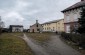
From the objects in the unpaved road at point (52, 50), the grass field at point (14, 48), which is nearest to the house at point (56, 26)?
the grass field at point (14, 48)

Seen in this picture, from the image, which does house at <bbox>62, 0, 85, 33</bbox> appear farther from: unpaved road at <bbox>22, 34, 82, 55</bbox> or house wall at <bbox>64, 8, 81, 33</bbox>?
unpaved road at <bbox>22, 34, 82, 55</bbox>

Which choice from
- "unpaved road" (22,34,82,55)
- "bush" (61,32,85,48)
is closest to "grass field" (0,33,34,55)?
"unpaved road" (22,34,82,55)

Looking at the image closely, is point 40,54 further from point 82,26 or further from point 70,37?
point 70,37

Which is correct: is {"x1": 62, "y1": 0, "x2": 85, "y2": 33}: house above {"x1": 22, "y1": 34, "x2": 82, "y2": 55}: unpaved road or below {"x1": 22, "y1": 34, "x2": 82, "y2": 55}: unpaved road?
above

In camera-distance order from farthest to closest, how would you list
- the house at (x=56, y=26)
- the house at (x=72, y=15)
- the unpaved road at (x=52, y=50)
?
the house at (x=56, y=26) → the house at (x=72, y=15) → the unpaved road at (x=52, y=50)

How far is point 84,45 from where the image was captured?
976 inches

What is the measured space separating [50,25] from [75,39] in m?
65.2

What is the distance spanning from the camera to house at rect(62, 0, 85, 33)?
43.2 m

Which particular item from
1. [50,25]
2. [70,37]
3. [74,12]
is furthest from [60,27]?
[70,37]

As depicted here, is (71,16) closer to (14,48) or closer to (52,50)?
(52,50)

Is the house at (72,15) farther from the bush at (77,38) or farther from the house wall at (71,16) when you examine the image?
the bush at (77,38)

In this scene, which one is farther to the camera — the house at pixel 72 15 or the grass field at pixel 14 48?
the house at pixel 72 15

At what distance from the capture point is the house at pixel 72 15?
43197 millimetres

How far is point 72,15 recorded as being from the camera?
152 ft
